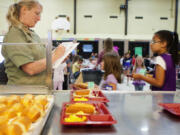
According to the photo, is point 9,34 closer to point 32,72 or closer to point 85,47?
point 32,72

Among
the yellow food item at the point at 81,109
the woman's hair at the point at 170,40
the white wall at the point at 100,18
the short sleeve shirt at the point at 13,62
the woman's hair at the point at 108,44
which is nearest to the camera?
the yellow food item at the point at 81,109

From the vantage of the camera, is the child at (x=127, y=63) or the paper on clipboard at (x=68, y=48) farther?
the child at (x=127, y=63)

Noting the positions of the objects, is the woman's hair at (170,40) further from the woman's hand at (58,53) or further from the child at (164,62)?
the woman's hand at (58,53)

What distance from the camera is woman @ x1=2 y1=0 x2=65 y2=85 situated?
147 cm

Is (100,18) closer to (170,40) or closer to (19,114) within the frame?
Answer: (170,40)

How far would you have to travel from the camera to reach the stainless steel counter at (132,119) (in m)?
0.89

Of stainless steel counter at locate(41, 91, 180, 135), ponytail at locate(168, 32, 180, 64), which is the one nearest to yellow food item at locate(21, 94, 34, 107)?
stainless steel counter at locate(41, 91, 180, 135)

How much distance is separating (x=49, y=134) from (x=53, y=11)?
942cm

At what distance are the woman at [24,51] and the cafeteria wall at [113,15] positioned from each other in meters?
8.19

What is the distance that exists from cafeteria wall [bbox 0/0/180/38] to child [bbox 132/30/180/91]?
26.0ft

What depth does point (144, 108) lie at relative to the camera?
1244 millimetres

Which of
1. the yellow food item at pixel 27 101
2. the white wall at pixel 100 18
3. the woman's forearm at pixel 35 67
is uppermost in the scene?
the white wall at pixel 100 18

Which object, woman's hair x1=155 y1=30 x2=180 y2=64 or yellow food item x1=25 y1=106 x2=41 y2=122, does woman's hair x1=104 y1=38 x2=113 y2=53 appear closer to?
woman's hair x1=155 y1=30 x2=180 y2=64

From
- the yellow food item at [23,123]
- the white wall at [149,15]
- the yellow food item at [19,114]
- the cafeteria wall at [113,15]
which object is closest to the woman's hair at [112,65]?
the yellow food item at [19,114]
